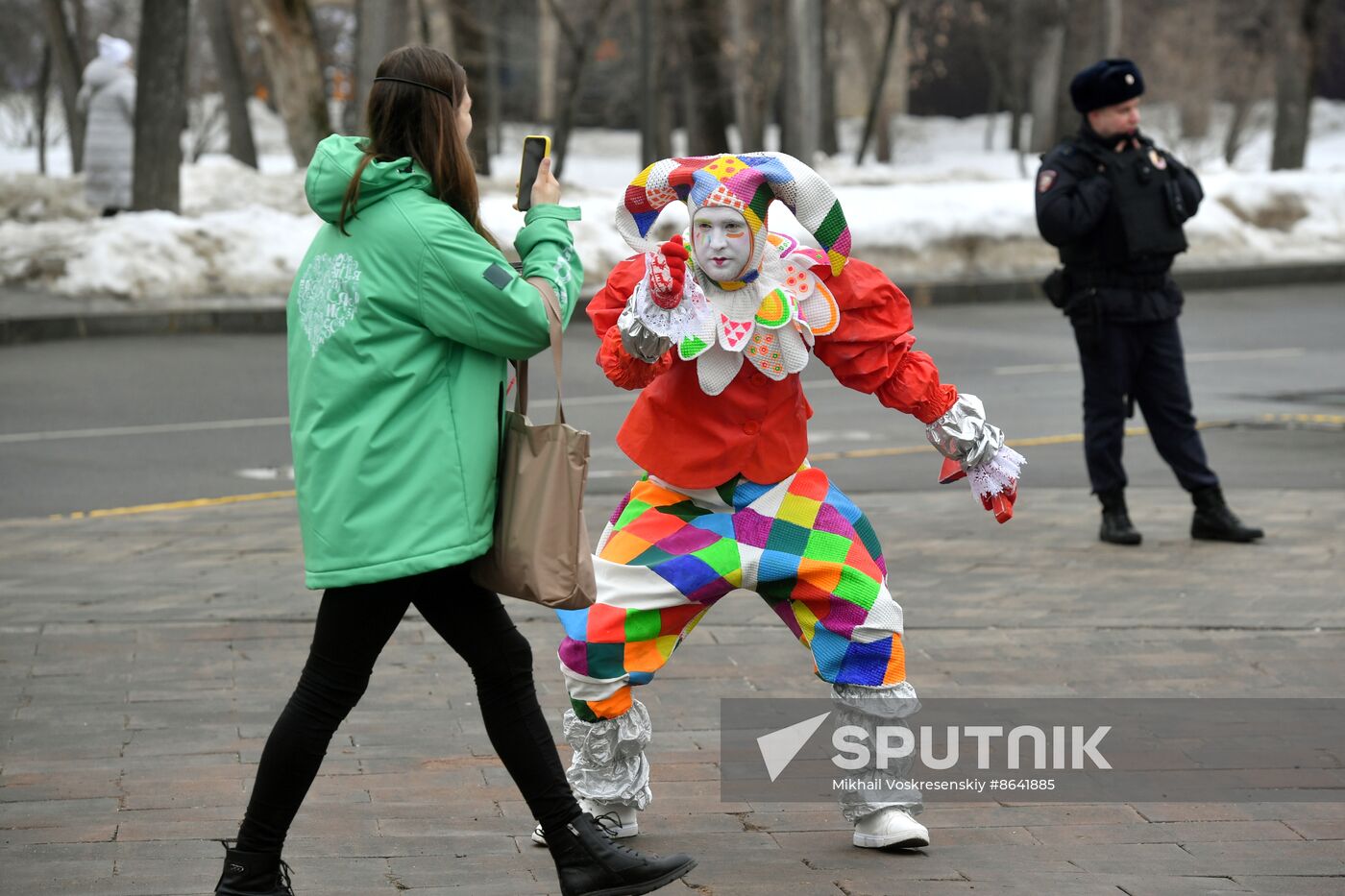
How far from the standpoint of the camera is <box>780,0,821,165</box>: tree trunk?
26609 millimetres

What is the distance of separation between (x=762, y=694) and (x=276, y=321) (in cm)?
1174

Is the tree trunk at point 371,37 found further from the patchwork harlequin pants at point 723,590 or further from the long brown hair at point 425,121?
the long brown hair at point 425,121

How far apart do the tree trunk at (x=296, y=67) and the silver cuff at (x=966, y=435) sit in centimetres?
1954

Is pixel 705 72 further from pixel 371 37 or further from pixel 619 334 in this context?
pixel 619 334

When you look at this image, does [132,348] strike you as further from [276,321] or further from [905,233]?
[905,233]

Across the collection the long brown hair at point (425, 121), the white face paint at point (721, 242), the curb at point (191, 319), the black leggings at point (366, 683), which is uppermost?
the long brown hair at point (425, 121)

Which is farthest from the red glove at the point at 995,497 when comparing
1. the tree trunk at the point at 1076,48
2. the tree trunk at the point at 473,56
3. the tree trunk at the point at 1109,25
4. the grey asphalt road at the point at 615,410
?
the tree trunk at the point at 1109,25

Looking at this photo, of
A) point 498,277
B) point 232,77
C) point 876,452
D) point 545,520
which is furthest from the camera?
point 232,77

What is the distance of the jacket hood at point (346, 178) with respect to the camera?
367 cm

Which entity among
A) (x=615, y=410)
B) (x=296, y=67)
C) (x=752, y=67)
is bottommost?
(x=615, y=410)

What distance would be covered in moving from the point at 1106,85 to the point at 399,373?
15.3 ft

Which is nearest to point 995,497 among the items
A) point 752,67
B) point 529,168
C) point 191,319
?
point 529,168

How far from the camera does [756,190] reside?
14.2ft

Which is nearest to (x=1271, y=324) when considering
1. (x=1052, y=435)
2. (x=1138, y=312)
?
(x=1052, y=435)
